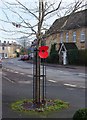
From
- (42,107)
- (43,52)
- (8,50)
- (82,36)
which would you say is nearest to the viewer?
(43,52)

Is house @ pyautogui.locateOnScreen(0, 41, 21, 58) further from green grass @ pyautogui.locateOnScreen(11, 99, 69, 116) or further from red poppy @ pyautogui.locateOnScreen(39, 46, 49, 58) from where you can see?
red poppy @ pyautogui.locateOnScreen(39, 46, 49, 58)

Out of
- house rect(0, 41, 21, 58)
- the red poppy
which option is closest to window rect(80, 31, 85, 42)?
the red poppy

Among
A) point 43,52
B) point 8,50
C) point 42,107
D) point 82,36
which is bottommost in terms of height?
point 42,107

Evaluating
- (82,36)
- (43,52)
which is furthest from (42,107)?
(82,36)

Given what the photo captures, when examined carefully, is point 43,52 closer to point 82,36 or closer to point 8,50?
point 82,36

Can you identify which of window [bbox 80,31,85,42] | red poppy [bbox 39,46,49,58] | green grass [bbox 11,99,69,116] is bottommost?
green grass [bbox 11,99,69,116]

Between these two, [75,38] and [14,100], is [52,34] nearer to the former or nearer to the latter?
[14,100]

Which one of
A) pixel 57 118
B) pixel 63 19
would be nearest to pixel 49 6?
pixel 63 19

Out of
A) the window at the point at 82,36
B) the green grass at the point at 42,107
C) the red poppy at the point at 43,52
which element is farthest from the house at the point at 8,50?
the red poppy at the point at 43,52

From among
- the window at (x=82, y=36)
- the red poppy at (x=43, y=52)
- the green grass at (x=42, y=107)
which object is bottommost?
the green grass at (x=42, y=107)

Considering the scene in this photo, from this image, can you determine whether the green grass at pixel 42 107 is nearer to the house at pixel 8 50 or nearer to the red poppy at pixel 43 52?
the red poppy at pixel 43 52

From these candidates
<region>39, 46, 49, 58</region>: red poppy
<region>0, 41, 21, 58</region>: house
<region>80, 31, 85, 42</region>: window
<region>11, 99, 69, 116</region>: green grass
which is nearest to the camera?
<region>11, 99, 69, 116</region>: green grass

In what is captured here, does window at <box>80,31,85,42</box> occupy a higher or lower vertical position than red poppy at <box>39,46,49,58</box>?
higher

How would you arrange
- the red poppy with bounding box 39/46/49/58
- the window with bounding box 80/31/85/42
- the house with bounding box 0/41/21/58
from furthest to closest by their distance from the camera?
the house with bounding box 0/41/21/58, the window with bounding box 80/31/85/42, the red poppy with bounding box 39/46/49/58
